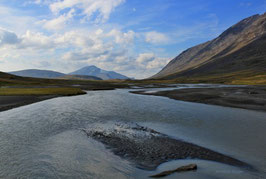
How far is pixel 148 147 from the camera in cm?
2089

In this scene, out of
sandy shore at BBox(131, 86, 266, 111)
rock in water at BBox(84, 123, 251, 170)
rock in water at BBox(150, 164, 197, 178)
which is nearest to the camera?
rock in water at BBox(150, 164, 197, 178)

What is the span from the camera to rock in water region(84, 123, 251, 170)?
17750 millimetres

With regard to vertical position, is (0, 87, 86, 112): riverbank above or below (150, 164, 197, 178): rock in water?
above

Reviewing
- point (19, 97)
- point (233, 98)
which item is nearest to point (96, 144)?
point (19, 97)

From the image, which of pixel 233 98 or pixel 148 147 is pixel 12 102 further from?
pixel 233 98

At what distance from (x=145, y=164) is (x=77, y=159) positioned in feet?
20.2

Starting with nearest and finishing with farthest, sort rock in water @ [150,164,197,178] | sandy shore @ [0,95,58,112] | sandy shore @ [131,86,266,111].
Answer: rock in water @ [150,164,197,178], sandy shore @ [0,95,58,112], sandy shore @ [131,86,266,111]

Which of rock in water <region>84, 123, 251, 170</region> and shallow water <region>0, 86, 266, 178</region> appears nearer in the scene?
shallow water <region>0, 86, 266, 178</region>

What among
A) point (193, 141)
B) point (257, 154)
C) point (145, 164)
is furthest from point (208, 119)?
point (145, 164)

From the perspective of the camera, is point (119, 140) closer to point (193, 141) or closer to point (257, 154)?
point (193, 141)

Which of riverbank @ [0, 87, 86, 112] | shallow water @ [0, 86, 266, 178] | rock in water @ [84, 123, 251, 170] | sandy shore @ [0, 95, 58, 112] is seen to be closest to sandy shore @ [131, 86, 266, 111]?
shallow water @ [0, 86, 266, 178]

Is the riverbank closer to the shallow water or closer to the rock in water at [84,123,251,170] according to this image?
the shallow water

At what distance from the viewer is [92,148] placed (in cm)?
2066

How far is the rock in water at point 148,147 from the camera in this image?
1775 cm
